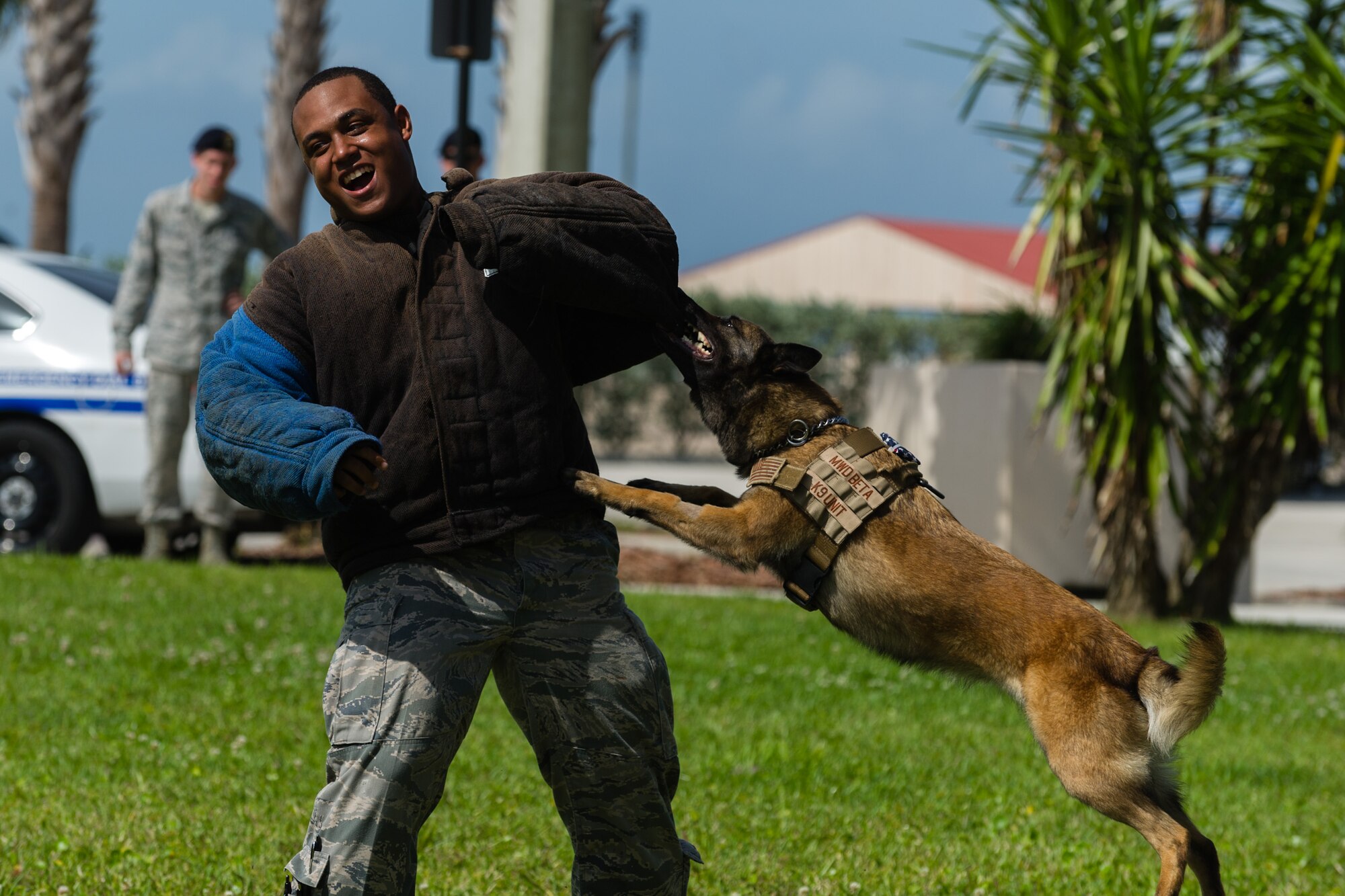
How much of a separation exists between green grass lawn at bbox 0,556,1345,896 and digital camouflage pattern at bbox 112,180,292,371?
1453 millimetres

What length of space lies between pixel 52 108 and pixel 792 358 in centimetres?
1710

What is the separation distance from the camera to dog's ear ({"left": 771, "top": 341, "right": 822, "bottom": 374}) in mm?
3396

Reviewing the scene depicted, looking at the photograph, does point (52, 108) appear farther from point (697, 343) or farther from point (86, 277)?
point (697, 343)

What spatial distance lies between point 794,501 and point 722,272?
147 feet

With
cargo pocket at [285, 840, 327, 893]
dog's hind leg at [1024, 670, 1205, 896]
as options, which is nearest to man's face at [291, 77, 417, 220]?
cargo pocket at [285, 840, 327, 893]

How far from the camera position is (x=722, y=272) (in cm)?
4747

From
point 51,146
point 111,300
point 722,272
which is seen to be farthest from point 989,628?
point 722,272

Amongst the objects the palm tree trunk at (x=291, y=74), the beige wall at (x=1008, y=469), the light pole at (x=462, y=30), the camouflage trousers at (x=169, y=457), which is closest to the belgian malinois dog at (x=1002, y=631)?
the light pole at (x=462, y=30)

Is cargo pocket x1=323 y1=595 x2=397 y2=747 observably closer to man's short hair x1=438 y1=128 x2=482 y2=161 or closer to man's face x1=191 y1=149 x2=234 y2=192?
man's short hair x1=438 y1=128 x2=482 y2=161

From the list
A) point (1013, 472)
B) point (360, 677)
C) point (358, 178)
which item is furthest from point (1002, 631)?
point (1013, 472)

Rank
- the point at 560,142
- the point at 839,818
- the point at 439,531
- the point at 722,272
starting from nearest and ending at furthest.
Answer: the point at 439,531
the point at 839,818
the point at 560,142
the point at 722,272

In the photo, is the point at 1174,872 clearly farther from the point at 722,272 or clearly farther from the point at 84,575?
the point at 722,272

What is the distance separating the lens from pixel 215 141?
8312 mm

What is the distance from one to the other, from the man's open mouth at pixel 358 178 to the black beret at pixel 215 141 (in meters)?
5.94
